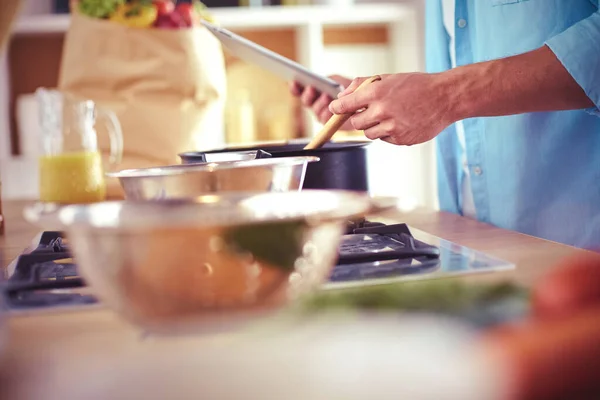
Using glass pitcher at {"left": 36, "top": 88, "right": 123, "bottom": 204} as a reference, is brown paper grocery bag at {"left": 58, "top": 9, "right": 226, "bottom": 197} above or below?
above

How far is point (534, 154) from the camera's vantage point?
1.23 meters

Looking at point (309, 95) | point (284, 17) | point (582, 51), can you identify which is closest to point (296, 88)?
point (309, 95)

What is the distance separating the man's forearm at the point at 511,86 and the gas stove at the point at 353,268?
0.22m

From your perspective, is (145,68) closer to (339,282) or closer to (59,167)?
(59,167)

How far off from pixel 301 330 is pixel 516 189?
859 mm

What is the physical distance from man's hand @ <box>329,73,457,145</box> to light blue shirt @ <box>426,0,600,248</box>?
270 mm

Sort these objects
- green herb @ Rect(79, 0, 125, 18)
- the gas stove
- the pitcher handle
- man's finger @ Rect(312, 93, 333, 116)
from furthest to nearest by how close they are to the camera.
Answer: green herb @ Rect(79, 0, 125, 18) < the pitcher handle < man's finger @ Rect(312, 93, 333, 116) < the gas stove

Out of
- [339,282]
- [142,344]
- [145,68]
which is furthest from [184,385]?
[145,68]

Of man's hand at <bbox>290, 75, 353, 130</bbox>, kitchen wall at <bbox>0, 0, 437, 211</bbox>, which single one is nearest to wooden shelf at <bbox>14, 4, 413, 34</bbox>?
kitchen wall at <bbox>0, 0, 437, 211</bbox>

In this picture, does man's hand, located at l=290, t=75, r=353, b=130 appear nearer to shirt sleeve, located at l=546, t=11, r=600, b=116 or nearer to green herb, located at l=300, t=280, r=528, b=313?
shirt sleeve, located at l=546, t=11, r=600, b=116

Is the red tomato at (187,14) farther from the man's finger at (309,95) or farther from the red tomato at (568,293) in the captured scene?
the red tomato at (568,293)

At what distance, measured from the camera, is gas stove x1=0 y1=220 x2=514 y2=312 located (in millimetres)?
637

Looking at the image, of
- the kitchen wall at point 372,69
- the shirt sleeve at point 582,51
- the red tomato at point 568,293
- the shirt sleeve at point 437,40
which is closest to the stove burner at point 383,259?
the red tomato at point 568,293

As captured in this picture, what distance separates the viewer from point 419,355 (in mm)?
409
